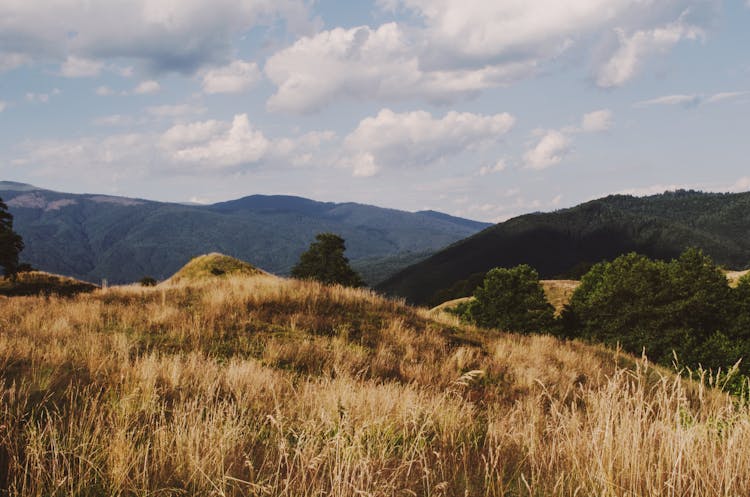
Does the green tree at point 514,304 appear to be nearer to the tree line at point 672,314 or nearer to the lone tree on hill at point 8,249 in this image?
the tree line at point 672,314

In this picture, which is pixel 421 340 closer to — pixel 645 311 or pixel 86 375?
pixel 86 375

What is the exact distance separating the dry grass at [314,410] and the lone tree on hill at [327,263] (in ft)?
155

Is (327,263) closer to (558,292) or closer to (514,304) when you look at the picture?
(514,304)

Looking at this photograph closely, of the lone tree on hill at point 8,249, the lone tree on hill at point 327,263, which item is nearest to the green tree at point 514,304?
the lone tree on hill at point 327,263

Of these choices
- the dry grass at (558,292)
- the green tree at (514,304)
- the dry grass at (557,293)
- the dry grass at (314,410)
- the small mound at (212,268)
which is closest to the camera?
the dry grass at (314,410)

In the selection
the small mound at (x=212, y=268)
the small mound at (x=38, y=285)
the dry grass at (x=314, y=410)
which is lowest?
the small mound at (x=38, y=285)

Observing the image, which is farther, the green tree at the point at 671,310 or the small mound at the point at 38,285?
the green tree at the point at 671,310

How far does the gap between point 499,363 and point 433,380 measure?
2.94 meters

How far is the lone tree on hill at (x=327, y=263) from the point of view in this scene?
61.4 metres

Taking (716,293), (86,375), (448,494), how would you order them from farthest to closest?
(716,293), (86,375), (448,494)

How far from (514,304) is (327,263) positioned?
1084 inches

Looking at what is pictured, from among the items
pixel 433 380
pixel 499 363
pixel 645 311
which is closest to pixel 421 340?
pixel 499 363

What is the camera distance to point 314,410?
4.56 meters

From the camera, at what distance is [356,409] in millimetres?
4879
